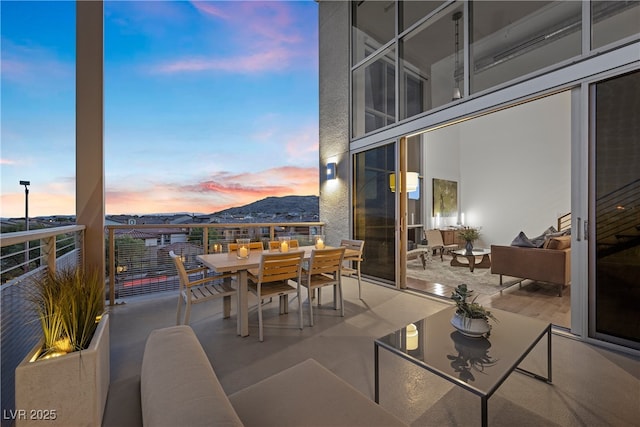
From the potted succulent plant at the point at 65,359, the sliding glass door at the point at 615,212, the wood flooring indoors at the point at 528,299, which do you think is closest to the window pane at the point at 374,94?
the sliding glass door at the point at 615,212

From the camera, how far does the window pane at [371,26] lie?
4324 millimetres

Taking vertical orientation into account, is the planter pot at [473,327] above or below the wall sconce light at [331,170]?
below

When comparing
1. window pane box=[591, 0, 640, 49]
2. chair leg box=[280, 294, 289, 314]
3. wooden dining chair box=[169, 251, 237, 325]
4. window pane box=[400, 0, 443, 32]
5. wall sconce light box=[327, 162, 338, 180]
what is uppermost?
window pane box=[400, 0, 443, 32]

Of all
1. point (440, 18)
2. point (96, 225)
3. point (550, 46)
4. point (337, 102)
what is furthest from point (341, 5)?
point (96, 225)

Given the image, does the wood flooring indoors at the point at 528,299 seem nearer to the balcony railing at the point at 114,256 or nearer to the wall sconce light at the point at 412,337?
the wall sconce light at the point at 412,337

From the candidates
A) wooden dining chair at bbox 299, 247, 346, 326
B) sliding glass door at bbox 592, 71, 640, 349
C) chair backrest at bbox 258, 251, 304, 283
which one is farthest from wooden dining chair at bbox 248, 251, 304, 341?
sliding glass door at bbox 592, 71, 640, 349

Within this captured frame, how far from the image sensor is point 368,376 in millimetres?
1845

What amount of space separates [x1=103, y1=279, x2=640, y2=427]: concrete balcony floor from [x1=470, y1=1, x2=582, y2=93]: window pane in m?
2.74

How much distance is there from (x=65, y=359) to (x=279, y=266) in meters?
1.57

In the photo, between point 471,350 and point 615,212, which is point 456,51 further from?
point 471,350

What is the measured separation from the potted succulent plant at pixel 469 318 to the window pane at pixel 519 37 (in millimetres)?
2626

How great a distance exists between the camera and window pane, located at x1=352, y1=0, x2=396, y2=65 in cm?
432

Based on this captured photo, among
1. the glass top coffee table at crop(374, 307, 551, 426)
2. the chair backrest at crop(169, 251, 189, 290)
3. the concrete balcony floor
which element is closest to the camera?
the glass top coffee table at crop(374, 307, 551, 426)

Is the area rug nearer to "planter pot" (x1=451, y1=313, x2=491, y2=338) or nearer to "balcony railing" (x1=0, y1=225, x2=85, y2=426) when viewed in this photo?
"planter pot" (x1=451, y1=313, x2=491, y2=338)
